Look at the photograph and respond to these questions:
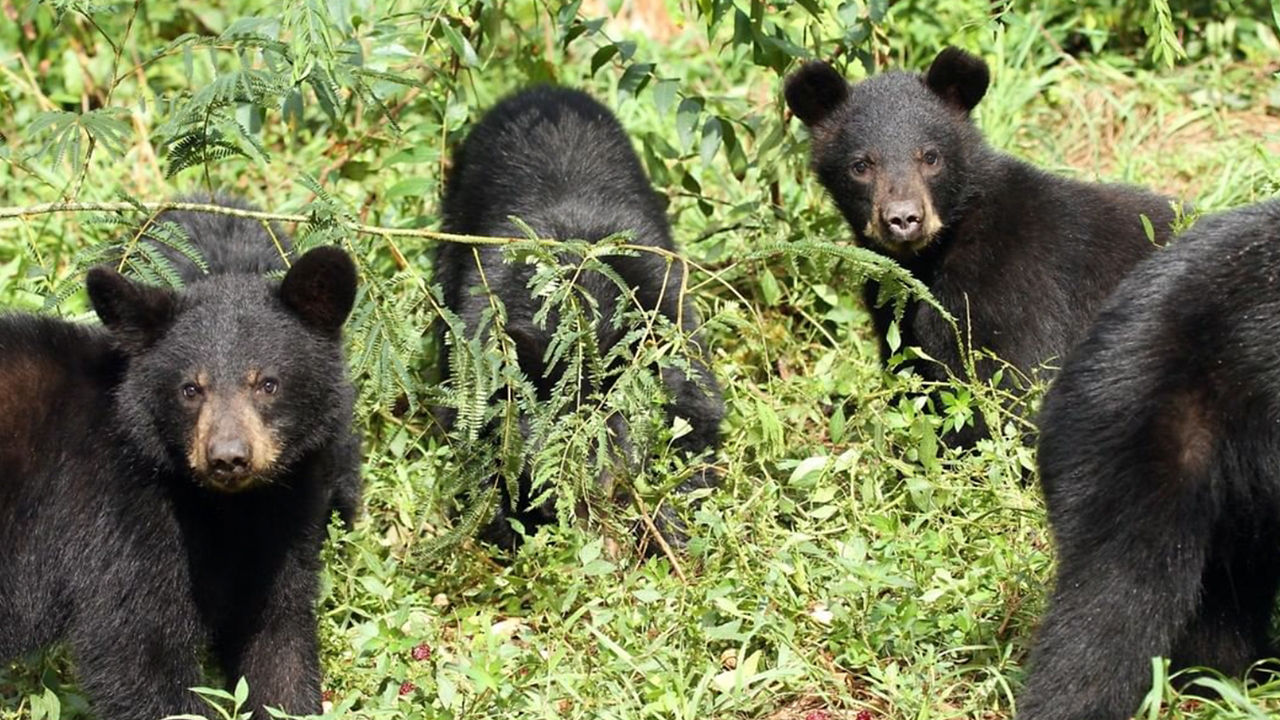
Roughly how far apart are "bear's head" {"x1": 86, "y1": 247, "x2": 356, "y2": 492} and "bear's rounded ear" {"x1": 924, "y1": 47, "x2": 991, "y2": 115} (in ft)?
11.2

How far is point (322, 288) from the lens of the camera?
619cm

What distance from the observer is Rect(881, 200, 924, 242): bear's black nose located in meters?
7.88

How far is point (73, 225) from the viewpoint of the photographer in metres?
9.99

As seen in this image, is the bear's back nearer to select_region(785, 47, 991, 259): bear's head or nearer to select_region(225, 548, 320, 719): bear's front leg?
select_region(225, 548, 320, 719): bear's front leg

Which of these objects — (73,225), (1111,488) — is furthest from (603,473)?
(73,225)

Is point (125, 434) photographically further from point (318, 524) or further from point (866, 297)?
point (866, 297)

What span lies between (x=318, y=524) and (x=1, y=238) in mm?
4528

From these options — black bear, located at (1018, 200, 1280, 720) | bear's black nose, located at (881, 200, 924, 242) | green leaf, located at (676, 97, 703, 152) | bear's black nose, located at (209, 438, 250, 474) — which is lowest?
green leaf, located at (676, 97, 703, 152)

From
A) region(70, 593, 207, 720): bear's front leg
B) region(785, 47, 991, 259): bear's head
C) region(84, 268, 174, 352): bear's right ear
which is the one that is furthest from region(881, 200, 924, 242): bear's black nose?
region(70, 593, 207, 720): bear's front leg

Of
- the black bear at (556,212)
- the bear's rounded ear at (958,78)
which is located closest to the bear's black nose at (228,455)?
the black bear at (556,212)

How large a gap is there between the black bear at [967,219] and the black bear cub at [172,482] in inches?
114

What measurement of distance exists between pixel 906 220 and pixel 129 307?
3.50 meters

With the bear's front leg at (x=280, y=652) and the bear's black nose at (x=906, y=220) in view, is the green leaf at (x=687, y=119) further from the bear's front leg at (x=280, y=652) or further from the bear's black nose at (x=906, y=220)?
the bear's front leg at (x=280, y=652)

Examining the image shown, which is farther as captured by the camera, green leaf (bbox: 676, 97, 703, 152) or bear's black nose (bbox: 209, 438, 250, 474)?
green leaf (bbox: 676, 97, 703, 152)
